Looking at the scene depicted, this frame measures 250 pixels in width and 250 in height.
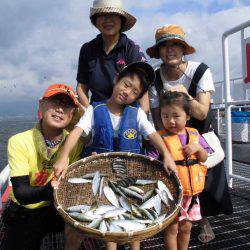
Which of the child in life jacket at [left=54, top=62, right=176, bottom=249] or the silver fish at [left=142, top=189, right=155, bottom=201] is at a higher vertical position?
the child in life jacket at [left=54, top=62, right=176, bottom=249]

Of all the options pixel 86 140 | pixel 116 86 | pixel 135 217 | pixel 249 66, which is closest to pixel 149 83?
pixel 116 86

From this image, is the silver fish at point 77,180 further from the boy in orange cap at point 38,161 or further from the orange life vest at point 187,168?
the orange life vest at point 187,168

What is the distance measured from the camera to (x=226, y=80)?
570 centimetres

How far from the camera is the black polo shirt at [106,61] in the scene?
3.73m

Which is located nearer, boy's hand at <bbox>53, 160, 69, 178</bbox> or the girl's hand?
boy's hand at <bbox>53, 160, 69, 178</bbox>

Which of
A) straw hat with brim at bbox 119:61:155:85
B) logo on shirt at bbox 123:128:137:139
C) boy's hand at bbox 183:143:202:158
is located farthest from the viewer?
straw hat with brim at bbox 119:61:155:85

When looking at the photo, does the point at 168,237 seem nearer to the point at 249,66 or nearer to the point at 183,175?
the point at 183,175

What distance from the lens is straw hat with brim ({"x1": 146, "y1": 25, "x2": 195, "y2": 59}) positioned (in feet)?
11.3

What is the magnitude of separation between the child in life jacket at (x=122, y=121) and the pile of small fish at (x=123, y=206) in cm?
38

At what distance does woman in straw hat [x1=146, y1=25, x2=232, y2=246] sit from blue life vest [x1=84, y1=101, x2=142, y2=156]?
1.38 feet

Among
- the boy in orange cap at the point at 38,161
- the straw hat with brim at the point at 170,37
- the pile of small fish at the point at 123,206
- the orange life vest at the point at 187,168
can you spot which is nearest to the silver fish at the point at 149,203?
the pile of small fish at the point at 123,206

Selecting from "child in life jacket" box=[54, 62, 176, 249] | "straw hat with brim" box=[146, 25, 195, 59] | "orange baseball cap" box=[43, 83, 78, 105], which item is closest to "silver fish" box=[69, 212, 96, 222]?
"child in life jacket" box=[54, 62, 176, 249]

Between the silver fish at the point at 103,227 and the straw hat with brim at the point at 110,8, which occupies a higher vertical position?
the straw hat with brim at the point at 110,8

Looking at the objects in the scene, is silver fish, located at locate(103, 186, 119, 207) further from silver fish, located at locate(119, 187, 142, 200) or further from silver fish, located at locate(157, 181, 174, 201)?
silver fish, located at locate(157, 181, 174, 201)
